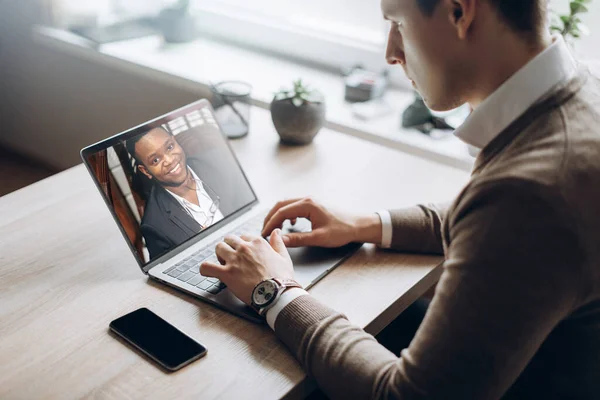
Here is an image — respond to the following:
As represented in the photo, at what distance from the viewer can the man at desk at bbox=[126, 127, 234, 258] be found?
1139 mm

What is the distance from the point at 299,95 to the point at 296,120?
0.06 metres

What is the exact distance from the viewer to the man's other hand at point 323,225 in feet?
3.85

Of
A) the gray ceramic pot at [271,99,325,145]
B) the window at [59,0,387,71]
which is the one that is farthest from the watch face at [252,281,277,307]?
the window at [59,0,387,71]

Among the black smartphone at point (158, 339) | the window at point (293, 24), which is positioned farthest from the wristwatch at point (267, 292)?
the window at point (293, 24)

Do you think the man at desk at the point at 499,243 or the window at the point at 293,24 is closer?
the man at desk at the point at 499,243

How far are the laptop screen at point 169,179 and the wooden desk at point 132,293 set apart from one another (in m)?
0.07

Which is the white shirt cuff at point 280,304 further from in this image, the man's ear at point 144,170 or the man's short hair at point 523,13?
the man's short hair at point 523,13

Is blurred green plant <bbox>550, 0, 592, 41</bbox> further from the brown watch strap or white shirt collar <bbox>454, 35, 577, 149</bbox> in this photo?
the brown watch strap

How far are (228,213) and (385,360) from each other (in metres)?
0.50

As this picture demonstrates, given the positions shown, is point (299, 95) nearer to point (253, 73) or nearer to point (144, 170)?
point (144, 170)

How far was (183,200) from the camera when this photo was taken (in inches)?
46.9

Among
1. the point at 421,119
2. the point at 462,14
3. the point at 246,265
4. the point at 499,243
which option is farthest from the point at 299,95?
the point at 499,243

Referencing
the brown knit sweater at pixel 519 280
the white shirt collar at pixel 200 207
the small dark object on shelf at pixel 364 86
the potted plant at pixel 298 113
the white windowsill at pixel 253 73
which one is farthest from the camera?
the small dark object on shelf at pixel 364 86

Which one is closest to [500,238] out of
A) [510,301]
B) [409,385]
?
[510,301]
